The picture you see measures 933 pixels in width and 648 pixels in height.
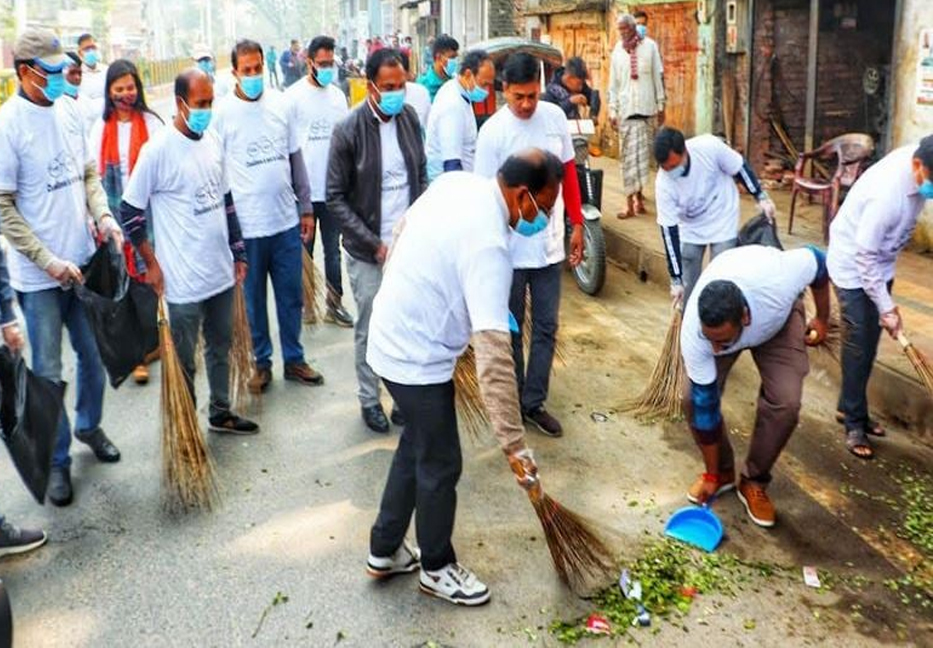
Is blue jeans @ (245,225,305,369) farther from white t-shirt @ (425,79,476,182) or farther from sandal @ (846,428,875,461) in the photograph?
sandal @ (846,428,875,461)

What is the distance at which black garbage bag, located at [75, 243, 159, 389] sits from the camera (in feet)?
13.5

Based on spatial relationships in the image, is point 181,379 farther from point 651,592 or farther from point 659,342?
point 659,342

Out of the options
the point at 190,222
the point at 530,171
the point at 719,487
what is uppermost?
the point at 530,171

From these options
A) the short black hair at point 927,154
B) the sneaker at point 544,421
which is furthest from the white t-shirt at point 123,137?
the short black hair at point 927,154

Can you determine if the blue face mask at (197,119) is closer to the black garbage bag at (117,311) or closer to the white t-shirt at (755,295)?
the black garbage bag at (117,311)

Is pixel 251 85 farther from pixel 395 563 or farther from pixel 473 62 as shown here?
pixel 395 563

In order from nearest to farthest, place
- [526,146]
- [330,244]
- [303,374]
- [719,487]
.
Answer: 1. [719,487]
2. [526,146]
3. [303,374]
4. [330,244]

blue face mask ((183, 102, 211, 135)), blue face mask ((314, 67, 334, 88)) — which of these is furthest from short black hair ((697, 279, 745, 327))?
blue face mask ((314, 67, 334, 88))

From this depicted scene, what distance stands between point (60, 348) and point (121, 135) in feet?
6.26

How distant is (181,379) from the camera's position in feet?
13.9

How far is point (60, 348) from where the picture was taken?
4.13 m

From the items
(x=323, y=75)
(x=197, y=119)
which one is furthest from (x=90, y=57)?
(x=197, y=119)

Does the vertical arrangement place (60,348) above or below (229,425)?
above

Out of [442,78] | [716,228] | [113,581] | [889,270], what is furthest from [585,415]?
[442,78]
